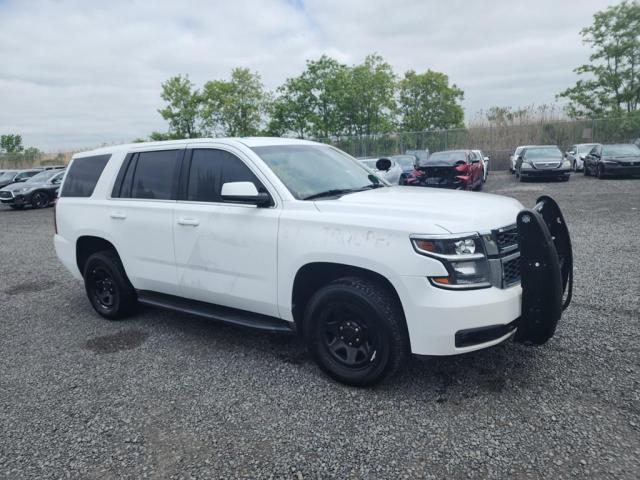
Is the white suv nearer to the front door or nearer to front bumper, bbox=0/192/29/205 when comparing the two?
the front door

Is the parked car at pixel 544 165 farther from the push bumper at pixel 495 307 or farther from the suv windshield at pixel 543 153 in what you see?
the push bumper at pixel 495 307

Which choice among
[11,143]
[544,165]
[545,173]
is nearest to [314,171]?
[544,165]

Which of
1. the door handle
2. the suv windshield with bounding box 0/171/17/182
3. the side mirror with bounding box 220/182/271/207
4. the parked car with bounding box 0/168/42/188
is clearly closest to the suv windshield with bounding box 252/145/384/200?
the side mirror with bounding box 220/182/271/207

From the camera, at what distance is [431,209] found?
3219 mm

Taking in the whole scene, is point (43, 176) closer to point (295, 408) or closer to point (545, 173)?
point (545, 173)

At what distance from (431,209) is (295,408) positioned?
1654 mm

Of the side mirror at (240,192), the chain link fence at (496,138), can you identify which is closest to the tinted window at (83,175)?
the side mirror at (240,192)

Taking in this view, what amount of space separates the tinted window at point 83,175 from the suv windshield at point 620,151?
20432 millimetres

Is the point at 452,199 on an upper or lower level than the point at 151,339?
upper

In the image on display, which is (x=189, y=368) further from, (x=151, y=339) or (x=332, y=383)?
(x=332, y=383)

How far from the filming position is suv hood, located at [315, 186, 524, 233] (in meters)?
3.01

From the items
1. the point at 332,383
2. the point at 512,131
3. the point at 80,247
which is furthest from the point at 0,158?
the point at 332,383

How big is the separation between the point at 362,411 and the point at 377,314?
2.17 ft

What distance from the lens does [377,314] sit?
Result: 122 inches
